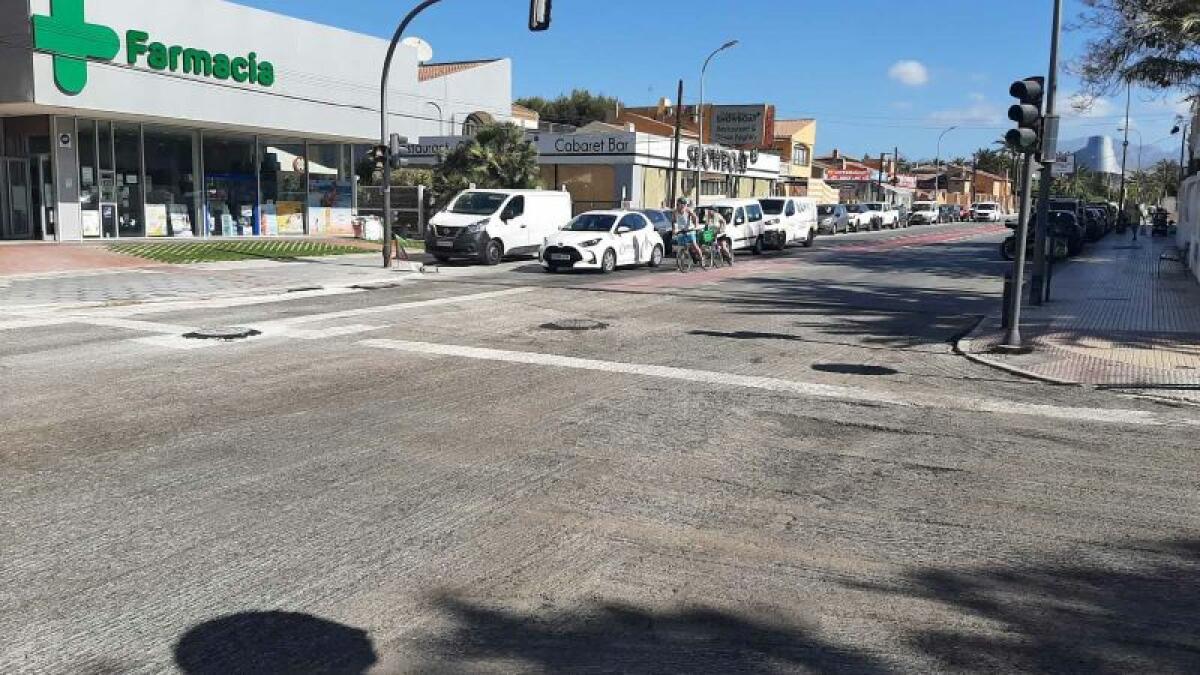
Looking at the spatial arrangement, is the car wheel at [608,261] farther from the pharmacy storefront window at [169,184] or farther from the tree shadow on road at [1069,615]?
the tree shadow on road at [1069,615]

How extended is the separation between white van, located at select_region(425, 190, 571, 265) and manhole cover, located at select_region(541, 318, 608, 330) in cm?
1117

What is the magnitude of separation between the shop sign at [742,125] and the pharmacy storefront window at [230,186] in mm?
36570

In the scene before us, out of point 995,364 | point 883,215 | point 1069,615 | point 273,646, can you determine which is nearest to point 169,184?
point 995,364

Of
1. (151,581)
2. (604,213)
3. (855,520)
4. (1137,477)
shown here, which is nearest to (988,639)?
(855,520)

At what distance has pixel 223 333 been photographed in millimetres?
12031

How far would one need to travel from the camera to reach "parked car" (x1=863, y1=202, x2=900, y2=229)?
56.9 meters

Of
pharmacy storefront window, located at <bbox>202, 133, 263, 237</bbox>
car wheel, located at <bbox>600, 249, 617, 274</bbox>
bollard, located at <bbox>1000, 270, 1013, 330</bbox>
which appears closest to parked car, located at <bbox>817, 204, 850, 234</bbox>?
car wheel, located at <bbox>600, 249, 617, 274</bbox>

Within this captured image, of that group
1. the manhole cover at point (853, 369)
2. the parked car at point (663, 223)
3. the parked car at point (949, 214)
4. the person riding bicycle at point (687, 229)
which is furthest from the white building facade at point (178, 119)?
the parked car at point (949, 214)

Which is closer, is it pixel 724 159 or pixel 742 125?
pixel 724 159

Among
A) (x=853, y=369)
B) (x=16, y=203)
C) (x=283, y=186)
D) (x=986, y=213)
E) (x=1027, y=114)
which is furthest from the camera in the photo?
(x=986, y=213)

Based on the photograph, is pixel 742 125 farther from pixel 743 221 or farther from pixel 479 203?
pixel 479 203

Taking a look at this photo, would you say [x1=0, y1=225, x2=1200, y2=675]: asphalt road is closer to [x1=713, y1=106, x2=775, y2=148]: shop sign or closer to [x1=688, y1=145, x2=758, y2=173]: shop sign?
[x1=688, y1=145, x2=758, y2=173]: shop sign

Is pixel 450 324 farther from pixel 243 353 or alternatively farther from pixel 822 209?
pixel 822 209

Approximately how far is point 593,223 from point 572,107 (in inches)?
2581
